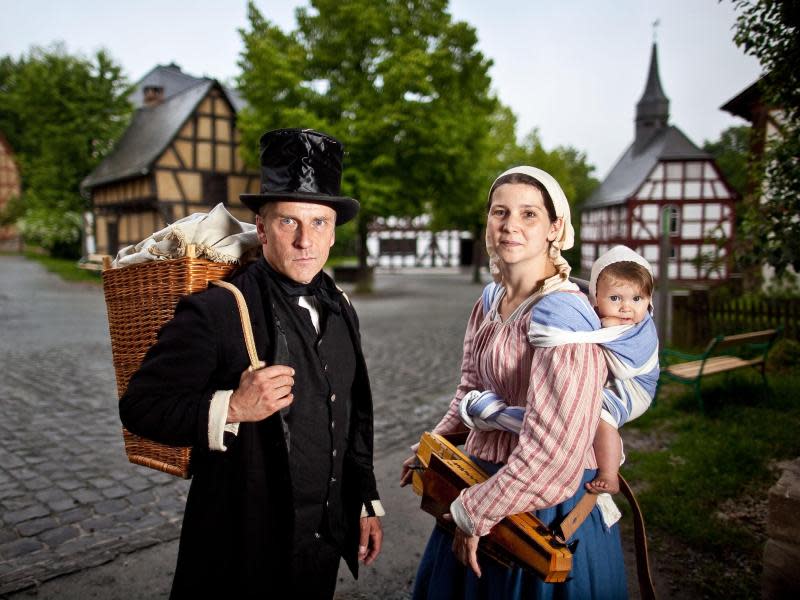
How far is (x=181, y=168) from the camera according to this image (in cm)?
2103

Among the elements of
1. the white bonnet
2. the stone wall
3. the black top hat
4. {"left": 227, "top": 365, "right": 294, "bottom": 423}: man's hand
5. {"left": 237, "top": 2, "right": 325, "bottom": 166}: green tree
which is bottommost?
the stone wall

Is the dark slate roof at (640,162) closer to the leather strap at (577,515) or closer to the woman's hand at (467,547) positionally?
the leather strap at (577,515)

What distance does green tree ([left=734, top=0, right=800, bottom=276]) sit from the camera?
4.48m

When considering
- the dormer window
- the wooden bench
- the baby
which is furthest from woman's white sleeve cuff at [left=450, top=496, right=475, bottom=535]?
the dormer window

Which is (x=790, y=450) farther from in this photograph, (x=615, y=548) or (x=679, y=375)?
(x=615, y=548)

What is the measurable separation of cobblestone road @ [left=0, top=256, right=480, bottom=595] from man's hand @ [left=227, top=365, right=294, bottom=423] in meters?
2.36

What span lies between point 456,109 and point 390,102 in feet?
7.44

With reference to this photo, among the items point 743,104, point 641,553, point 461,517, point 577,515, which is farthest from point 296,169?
point 743,104

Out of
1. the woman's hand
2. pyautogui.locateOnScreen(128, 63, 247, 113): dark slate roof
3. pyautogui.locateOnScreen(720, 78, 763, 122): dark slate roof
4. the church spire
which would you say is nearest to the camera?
the woman's hand

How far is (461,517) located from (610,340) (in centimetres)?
68

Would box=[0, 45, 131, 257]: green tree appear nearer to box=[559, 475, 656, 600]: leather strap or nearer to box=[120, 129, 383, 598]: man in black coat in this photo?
box=[120, 129, 383, 598]: man in black coat

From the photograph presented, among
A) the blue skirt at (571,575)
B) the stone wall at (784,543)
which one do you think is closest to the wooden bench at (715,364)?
the stone wall at (784,543)

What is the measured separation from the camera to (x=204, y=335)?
1.70 m

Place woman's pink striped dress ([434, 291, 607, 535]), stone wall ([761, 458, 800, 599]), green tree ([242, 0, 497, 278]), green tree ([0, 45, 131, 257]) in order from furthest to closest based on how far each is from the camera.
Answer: green tree ([0, 45, 131, 257]), green tree ([242, 0, 497, 278]), stone wall ([761, 458, 800, 599]), woman's pink striped dress ([434, 291, 607, 535])
